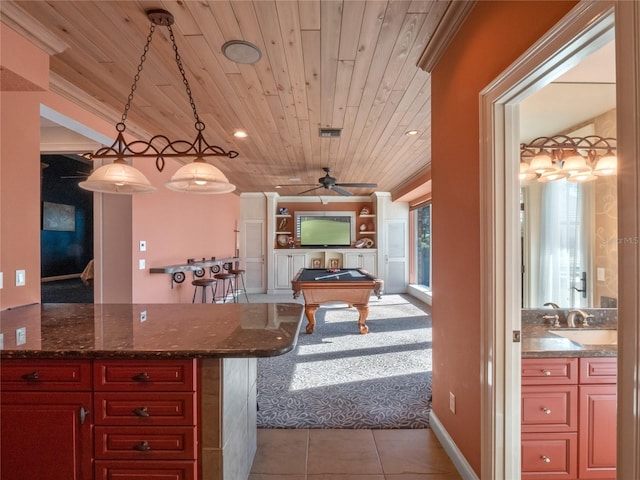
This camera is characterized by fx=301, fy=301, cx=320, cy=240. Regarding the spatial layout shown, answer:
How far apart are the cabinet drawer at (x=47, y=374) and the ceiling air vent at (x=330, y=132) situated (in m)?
2.97

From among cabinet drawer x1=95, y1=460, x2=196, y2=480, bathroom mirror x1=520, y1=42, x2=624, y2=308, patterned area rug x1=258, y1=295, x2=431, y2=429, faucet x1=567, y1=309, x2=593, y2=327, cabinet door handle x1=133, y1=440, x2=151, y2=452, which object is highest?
bathroom mirror x1=520, y1=42, x2=624, y2=308

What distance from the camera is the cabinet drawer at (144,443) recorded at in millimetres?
1309

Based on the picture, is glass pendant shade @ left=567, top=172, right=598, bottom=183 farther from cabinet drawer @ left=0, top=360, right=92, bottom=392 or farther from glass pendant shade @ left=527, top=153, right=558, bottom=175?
cabinet drawer @ left=0, top=360, right=92, bottom=392

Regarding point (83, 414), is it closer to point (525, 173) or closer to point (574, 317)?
point (574, 317)

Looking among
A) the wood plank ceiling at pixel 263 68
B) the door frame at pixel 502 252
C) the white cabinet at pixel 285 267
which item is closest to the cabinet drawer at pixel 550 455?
the door frame at pixel 502 252

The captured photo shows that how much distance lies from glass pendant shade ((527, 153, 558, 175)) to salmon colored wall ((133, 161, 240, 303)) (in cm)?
409

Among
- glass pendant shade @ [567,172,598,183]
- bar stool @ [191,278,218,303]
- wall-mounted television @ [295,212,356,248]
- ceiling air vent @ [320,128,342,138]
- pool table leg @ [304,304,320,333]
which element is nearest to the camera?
glass pendant shade @ [567,172,598,183]

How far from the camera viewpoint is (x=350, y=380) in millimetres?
3068

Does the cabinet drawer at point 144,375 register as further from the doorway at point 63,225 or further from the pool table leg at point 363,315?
the doorway at point 63,225

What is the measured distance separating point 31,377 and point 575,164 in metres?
3.33

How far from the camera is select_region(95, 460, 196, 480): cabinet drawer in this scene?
1312 mm

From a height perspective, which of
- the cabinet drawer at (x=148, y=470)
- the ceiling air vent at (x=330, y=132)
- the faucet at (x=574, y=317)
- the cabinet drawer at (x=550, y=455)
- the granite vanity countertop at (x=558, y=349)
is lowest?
the cabinet drawer at (x=550, y=455)

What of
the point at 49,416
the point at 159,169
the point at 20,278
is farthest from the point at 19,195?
the point at 49,416

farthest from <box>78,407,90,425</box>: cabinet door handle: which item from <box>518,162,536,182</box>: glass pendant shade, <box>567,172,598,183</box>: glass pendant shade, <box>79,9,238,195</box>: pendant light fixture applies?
<box>567,172,598,183</box>: glass pendant shade
